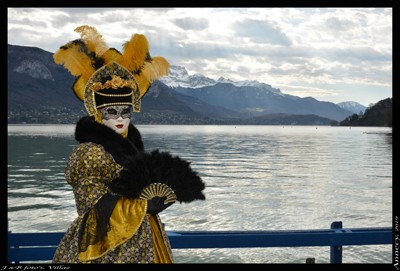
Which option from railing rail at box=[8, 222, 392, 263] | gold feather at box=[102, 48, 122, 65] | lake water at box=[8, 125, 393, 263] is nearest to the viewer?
gold feather at box=[102, 48, 122, 65]

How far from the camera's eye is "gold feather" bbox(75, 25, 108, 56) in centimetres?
320

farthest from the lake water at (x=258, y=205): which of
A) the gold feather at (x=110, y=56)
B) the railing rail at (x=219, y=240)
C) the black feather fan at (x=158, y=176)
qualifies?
the gold feather at (x=110, y=56)

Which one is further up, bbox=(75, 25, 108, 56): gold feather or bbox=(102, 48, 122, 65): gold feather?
bbox=(75, 25, 108, 56): gold feather

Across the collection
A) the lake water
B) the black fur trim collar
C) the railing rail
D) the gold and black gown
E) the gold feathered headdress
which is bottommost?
the lake water

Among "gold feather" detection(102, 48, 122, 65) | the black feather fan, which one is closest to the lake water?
the black feather fan

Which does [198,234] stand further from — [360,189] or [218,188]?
[360,189]

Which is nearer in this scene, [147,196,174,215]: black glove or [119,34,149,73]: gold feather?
[147,196,174,215]: black glove

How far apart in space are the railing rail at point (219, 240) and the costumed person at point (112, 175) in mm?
432

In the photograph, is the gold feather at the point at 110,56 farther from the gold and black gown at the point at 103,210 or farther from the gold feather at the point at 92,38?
the gold and black gown at the point at 103,210

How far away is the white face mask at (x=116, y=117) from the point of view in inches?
121

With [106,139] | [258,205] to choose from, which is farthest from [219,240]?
[258,205]

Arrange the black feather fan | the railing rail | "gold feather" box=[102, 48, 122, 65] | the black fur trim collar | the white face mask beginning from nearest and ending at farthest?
the black feather fan → the black fur trim collar → the white face mask → "gold feather" box=[102, 48, 122, 65] → the railing rail

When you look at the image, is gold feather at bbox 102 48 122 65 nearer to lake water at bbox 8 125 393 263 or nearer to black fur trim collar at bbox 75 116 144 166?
black fur trim collar at bbox 75 116 144 166
